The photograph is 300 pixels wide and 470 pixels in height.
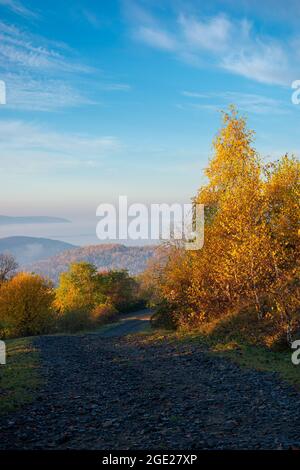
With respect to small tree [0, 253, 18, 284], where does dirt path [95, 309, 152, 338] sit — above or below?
below

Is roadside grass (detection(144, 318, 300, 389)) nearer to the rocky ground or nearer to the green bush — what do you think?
the rocky ground

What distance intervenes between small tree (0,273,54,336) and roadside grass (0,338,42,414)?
34673mm

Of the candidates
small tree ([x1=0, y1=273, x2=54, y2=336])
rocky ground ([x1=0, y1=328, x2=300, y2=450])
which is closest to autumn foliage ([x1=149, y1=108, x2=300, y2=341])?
rocky ground ([x1=0, y1=328, x2=300, y2=450])

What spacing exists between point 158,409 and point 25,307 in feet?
176

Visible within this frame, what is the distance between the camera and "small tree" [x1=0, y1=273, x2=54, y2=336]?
65062 millimetres

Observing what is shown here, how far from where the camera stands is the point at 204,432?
42.2ft

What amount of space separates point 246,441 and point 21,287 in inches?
2289

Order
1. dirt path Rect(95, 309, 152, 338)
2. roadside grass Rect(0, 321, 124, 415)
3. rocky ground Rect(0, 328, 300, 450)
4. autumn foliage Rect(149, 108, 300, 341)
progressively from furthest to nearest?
1. dirt path Rect(95, 309, 152, 338)
2. autumn foliage Rect(149, 108, 300, 341)
3. roadside grass Rect(0, 321, 124, 415)
4. rocky ground Rect(0, 328, 300, 450)

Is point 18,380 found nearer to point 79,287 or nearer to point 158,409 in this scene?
point 158,409

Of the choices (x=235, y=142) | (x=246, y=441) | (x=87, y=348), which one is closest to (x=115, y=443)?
(x=246, y=441)

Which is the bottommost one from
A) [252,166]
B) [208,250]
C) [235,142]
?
[208,250]

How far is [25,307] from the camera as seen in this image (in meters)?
66.0
